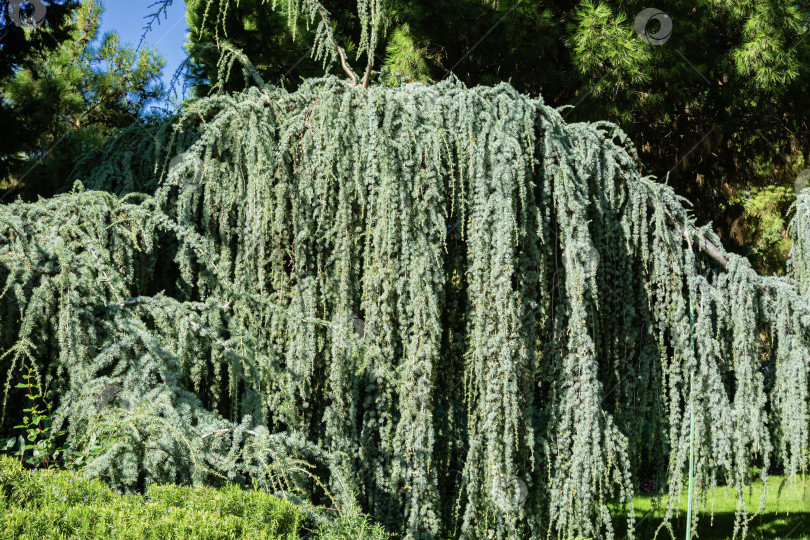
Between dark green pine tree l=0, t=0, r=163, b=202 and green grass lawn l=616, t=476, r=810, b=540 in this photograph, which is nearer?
dark green pine tree l=0, t=0, r=163, b=202

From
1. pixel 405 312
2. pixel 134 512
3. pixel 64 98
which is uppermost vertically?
pixel 64 98

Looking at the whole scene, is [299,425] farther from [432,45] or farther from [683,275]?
[432,45]

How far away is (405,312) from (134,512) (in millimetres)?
1438

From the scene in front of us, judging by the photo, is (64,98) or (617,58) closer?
(617,58)

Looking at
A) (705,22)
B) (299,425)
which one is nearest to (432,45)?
(705,22)

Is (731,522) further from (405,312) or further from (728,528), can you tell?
(405,312)

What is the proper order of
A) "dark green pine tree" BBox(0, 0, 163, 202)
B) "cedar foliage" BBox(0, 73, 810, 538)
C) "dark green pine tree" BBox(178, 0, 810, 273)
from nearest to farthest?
"cedar foliage" BBox(0, 73, 810, 538)
"dark green pine tree" BBox(0, 0, 163, 202)
"dark green pine tree" BBox(178, 0, 810, 273)

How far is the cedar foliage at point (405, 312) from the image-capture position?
9.80 ft

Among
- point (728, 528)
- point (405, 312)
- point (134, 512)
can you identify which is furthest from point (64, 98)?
point (728, 528)

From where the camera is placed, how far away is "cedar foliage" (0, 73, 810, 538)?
9.80 ft

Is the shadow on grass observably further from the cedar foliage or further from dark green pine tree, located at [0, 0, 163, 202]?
dark green pine tree, located at [0, 0, 163, 202]

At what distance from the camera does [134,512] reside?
229 centimetres

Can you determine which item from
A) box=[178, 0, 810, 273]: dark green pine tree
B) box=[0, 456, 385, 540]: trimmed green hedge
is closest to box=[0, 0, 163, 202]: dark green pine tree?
box=[178, 0, 810, 273]: dark green pine tree

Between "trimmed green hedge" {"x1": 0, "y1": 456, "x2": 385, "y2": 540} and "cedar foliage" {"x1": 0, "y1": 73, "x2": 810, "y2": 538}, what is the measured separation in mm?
276
